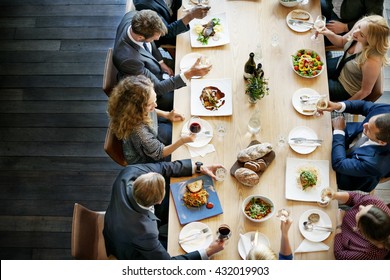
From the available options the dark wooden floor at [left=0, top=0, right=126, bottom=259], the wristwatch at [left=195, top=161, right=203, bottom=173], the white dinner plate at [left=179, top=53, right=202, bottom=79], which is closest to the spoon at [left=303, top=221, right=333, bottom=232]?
the wristwatch at [left=195, top=161, right=203, bottom=173]

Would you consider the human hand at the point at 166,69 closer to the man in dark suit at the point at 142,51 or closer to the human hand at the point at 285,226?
the man in dark suit at the point at 142,51

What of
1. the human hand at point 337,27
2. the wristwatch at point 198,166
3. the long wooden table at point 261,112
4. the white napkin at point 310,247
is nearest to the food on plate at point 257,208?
the long wooden table at point 261,112

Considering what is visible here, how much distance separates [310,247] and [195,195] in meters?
0.70

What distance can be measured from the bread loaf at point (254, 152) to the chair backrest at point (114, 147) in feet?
2.58

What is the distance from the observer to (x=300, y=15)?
3025 mm

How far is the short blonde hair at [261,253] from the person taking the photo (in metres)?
2.13

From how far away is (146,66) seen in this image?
2.98 metres

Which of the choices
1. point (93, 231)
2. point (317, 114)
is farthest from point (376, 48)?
point (93, 231)

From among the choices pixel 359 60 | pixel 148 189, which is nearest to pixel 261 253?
pixel 148 189

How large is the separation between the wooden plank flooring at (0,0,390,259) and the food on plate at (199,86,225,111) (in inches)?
47.4

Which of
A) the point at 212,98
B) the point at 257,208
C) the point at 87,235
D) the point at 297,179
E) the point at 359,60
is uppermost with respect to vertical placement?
the point at 359,60

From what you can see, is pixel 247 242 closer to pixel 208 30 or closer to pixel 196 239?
pixel 196 239

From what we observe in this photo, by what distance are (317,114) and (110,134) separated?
4.32 ft

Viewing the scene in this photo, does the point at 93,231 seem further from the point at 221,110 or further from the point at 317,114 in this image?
the point at 317,114
